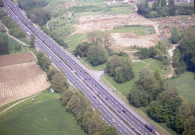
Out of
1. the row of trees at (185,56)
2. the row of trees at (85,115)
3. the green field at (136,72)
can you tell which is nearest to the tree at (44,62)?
the green field at (136,72)

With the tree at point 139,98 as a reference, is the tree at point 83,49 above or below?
above

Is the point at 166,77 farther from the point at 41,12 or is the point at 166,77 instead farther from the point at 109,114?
the point at 41,12

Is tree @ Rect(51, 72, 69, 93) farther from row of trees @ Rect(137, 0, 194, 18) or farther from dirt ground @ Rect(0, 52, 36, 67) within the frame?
row of trees @ Rect(137, 0, 194, 18)

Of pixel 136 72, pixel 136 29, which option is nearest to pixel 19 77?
pixel 136 72

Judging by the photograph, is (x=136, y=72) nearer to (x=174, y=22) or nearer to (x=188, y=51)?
(x=188, y=51)

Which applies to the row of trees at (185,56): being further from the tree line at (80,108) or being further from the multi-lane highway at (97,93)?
the tree line at (80,108)

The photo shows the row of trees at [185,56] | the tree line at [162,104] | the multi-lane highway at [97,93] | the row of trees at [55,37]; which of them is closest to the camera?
the tree line at [162,104]

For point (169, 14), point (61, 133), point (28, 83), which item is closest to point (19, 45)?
point (28, 83)
